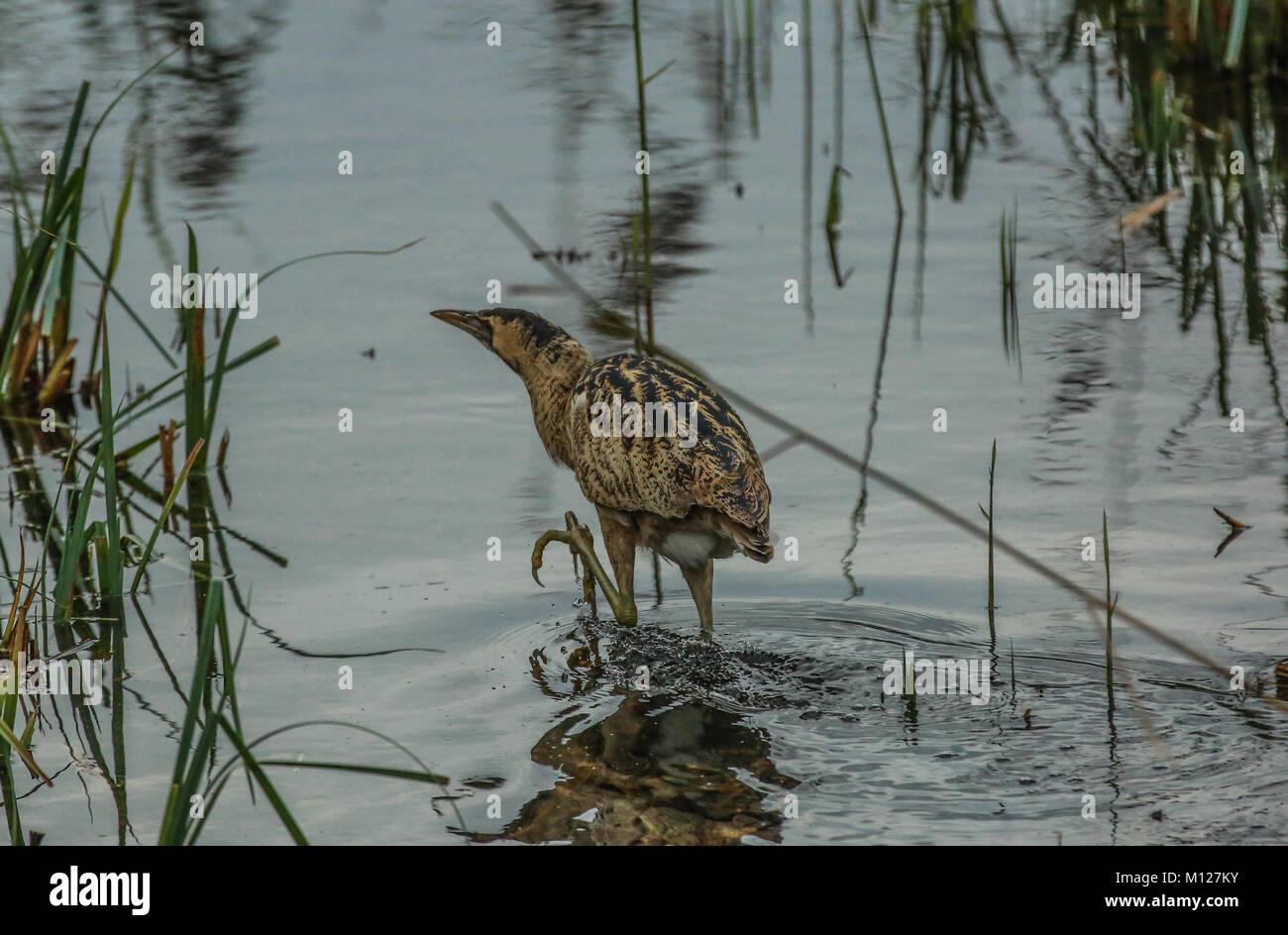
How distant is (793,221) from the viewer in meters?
10.8

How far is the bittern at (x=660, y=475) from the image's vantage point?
6.21 meters

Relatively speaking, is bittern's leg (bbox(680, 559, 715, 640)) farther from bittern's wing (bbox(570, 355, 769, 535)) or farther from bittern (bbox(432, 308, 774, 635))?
bittern's wing (bbox(570, 355, 769, 535))

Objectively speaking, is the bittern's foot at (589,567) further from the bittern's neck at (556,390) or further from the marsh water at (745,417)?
the bittern's neck at (556,390)

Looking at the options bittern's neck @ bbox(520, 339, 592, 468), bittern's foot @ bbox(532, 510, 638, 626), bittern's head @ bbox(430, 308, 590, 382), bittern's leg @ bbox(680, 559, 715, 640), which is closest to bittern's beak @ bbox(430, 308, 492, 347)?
bittern's head @ bbox(430, 308, 590, 382)

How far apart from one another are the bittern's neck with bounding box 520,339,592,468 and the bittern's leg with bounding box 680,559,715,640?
3.39ft

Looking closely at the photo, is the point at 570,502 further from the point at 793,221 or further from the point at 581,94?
the point at 581,94

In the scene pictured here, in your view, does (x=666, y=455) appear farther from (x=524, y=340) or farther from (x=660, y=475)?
(x=524, y=340)

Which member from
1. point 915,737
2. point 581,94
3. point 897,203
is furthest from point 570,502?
point 581,94

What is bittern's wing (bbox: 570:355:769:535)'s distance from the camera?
6.21 m

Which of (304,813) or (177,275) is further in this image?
(177,275)

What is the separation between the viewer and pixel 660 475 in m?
6.40

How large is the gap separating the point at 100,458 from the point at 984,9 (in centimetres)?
1086

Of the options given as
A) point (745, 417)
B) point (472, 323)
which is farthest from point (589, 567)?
point (745, 417)

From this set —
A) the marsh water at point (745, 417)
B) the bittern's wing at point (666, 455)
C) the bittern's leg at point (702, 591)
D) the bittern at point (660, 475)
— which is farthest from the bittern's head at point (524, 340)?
the bittern's leg at point (702, 591)
